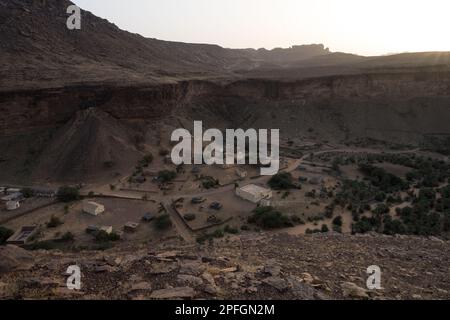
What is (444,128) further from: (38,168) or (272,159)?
(38,168)

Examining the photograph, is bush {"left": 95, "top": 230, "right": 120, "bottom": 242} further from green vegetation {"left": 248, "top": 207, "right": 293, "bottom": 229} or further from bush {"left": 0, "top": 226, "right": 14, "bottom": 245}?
green vegetation {"left": 248, "top": 207, "right": 293, "bottom": 229}

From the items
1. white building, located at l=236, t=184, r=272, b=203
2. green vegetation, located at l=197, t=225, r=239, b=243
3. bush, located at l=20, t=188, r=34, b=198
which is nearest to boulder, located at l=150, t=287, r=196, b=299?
green vegetation, located at l=197, t=225, r=239, b=243

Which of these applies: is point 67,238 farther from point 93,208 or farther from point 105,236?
point 93,208

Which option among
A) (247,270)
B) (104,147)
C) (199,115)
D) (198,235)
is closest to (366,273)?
(247,270)

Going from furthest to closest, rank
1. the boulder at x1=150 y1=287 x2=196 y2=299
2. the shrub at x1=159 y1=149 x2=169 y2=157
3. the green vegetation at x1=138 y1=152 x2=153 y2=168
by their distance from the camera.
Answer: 1. the shrub at x1=159 y1=149 x2=169 y2=157
2. the green vegetation at x1=138 y1=152 x2=153 y2=168
3. the boulder at x1=150 y1=287 x2=196 y2=299

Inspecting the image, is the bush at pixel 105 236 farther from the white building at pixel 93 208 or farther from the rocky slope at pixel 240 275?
the rocky slope at pixel 240 275

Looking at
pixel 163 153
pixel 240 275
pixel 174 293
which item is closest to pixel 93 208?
pixel 163 153
